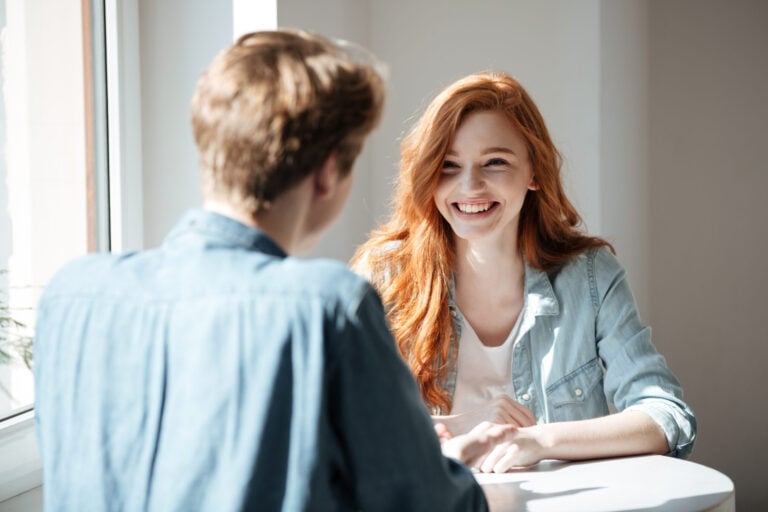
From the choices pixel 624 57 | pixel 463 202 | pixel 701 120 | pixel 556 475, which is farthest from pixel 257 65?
pixel 701 120

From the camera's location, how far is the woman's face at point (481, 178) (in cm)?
197

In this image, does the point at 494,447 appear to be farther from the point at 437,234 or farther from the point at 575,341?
the point at 437,234

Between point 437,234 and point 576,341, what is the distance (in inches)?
15.5

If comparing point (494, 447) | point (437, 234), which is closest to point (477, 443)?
point (494, 447)

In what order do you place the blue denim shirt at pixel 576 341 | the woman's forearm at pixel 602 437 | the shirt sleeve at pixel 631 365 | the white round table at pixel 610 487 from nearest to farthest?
the white round table at pixel 610 487 < the woman's forearm at pixel 602 437 < the shirt sleeve at pixel 631 365 < the blue denim shirt at pixel 576 341

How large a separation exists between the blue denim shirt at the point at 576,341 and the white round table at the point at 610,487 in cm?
34

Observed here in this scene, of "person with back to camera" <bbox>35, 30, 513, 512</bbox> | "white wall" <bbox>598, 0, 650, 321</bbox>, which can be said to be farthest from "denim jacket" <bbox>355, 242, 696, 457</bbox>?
"person with back to camera" <bbox>35, 30, 513, 512</bbox>

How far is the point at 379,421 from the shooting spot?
34.1 inches

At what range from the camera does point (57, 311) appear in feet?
3.07

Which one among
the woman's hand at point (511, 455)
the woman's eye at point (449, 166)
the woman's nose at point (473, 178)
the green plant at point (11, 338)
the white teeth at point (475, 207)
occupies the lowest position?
the woman's hand at point (511, 455)

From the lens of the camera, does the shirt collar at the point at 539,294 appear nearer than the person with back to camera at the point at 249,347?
No

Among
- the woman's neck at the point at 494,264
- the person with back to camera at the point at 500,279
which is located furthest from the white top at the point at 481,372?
the woman's neck at the point at 494,264

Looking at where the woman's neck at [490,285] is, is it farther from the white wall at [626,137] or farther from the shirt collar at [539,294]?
the white wall at [626,137]

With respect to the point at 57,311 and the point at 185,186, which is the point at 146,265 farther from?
the point at 185,186
